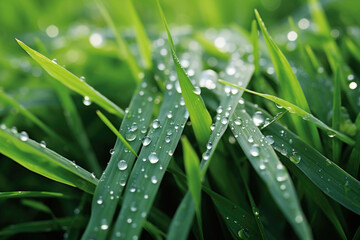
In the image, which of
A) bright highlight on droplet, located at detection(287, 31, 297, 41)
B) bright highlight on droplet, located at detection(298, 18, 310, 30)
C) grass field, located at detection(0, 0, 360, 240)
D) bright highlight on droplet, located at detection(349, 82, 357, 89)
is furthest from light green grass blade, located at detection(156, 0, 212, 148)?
bright highlight on droplet, located at detection(298, 18, 310, 30)

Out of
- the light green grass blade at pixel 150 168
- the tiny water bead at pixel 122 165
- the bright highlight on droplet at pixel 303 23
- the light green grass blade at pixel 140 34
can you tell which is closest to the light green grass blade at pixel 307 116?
the light green grass blade at pixel 150 168

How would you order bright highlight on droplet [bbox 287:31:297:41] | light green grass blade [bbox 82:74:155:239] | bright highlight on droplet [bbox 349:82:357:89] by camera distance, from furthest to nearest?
bright highlight on droplet [bbox 287:31:297:41]
bright highlight on droplet [bbox 349:82:357:89]
light green grass blade [bbox 82:74:155:239]

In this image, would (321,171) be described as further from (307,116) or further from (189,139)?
(189,139)

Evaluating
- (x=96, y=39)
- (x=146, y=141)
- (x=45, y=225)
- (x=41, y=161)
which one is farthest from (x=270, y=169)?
(x=96, y=39)

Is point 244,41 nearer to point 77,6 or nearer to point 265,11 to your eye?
point 265,11

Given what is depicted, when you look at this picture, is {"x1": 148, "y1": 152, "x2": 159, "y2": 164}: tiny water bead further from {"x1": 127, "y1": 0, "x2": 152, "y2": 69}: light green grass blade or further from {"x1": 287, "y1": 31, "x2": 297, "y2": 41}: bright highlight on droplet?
{"x1": 287, "y1": 31, "x2": 297, "y2": 41}: bright highlight on droplet

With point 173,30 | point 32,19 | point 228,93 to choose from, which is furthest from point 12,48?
point 228,93

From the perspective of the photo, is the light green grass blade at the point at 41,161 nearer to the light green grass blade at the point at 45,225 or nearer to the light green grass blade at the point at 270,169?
the light green grass blade at the point at 45,225
